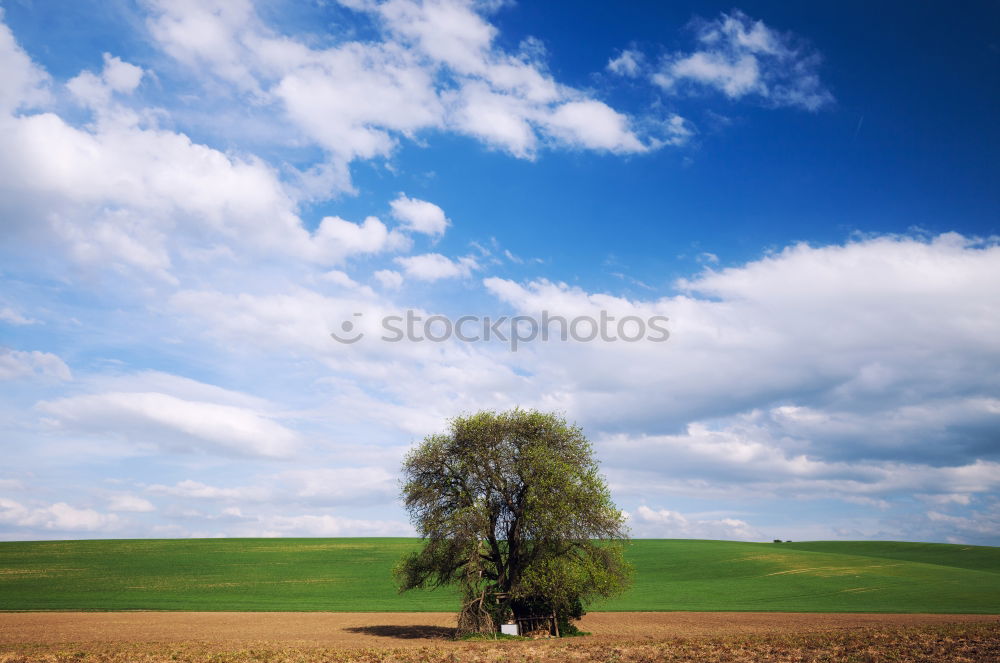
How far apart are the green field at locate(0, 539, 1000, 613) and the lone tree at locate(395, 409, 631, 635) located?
22.2 m

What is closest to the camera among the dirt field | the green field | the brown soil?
the dirt field

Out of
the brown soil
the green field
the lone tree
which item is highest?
the lone tree

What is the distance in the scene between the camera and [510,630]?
38.4 meters

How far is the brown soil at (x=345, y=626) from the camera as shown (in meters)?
37.7

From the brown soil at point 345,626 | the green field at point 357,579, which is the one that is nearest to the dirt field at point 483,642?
the brown soil at point 345,626

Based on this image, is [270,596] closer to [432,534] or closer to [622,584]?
[432,534]

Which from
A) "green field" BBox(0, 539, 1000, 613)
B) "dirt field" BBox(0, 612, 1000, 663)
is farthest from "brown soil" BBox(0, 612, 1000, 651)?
"green field" BBox(0, 539, 1000, 613)

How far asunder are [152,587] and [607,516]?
5696cm

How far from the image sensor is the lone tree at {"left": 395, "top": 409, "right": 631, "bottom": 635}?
1513 inches

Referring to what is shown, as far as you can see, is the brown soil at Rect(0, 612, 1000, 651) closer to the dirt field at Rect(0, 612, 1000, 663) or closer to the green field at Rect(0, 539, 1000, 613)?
the dirt field at Rect(0, 612, 1000, 663)

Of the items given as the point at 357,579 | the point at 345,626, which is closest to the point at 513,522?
the point at 345,626

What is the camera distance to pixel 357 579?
79688mm

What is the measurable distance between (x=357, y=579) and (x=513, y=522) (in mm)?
46876

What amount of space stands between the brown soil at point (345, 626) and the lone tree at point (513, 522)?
3.04 m
